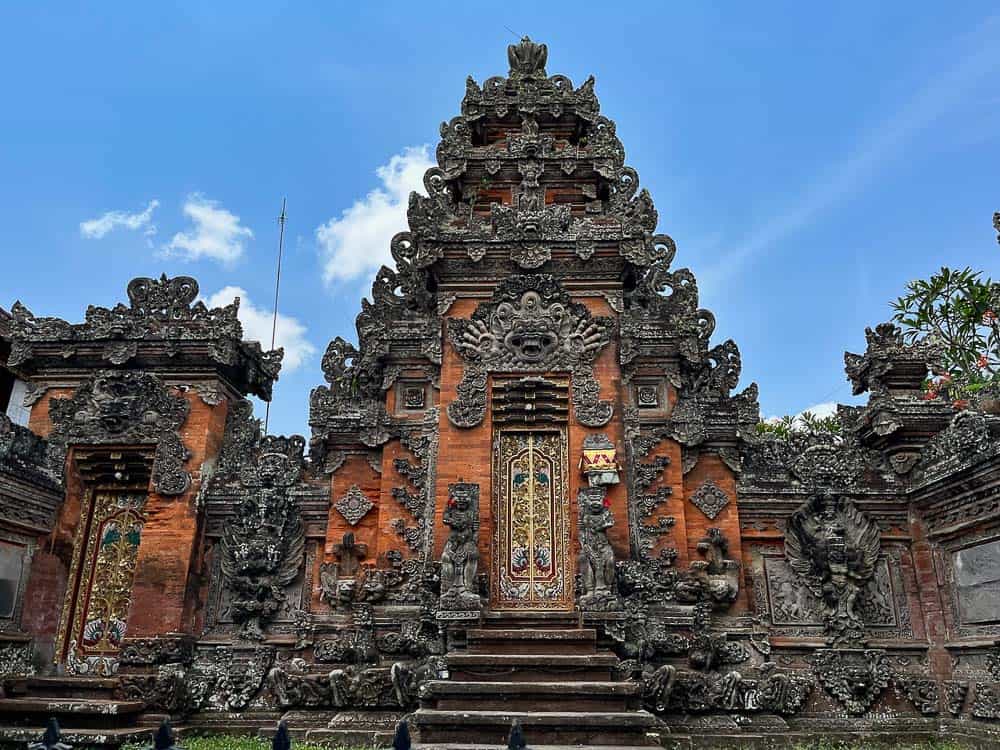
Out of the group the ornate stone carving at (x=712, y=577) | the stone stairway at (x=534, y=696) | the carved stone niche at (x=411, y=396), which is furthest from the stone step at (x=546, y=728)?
the carved stone niche at (x=411, y=396)

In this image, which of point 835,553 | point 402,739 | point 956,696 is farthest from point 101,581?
point 956,696

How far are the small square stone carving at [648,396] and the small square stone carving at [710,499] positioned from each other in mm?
1512

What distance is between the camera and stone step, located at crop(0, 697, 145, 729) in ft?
30.0

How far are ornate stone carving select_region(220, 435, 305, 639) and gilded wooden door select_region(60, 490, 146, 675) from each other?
1736 millimetres

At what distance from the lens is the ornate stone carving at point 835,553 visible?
10.5 meters

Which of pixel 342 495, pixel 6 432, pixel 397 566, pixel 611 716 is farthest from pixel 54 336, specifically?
pixel 611 716

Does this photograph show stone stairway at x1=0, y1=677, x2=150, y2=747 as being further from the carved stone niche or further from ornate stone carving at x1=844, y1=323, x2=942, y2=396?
ornate stone carving at x1=844, y1=323, x2=942, y2=396

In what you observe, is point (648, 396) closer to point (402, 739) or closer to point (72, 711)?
point (402, 739)

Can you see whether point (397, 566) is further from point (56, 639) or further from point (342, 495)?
point (56, 639)

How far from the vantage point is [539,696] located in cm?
847

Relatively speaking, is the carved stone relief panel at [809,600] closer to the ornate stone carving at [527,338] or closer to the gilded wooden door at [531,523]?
the gilded wooden door at [531,523]

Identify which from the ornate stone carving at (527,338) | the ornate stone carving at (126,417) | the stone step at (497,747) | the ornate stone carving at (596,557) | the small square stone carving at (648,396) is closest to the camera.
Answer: the stone step at (497,747)

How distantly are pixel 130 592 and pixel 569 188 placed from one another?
10580 millimetres

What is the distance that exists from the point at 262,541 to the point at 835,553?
28.4 feet
